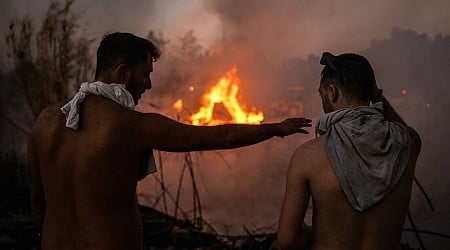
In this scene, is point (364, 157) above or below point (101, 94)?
below

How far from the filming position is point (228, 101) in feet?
17.3

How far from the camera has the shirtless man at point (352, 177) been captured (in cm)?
215

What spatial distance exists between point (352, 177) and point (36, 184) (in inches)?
53.2

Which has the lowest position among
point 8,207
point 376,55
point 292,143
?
point 8,207

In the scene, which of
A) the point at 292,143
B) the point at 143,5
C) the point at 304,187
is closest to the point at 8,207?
the point at 143,5

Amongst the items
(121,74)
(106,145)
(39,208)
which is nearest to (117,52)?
(121,74)

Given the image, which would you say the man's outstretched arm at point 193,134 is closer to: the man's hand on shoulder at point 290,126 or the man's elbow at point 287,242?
the man's hand on shoulder at point 290,126

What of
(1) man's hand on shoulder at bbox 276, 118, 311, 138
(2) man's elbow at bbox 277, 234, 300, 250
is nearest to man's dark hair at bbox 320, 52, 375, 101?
(1) man's hand on shoulder at bbox 276, 118, 311, 138

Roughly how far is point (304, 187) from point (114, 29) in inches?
147

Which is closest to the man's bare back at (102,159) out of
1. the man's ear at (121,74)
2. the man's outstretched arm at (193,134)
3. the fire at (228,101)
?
the man's outstretched arm at (193,134)

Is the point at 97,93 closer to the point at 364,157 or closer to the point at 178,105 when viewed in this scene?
the point at 364,157

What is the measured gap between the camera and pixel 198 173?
5.48 meters

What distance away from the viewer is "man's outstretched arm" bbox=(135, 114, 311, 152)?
8.04 ft

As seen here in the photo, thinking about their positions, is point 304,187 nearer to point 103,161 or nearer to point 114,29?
point 103,161
